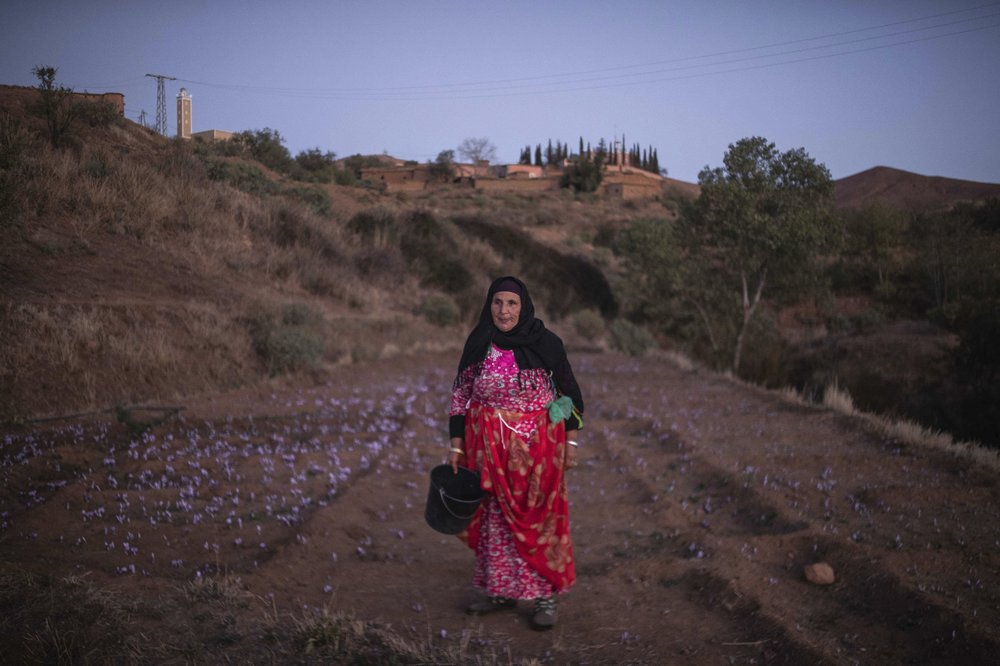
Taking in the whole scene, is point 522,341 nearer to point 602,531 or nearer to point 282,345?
point 602,531

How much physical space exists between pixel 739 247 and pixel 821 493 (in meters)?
11.6

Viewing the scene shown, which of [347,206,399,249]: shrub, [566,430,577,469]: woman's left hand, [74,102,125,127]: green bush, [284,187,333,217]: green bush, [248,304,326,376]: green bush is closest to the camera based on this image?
[566,430,577,469]: woman's left hand

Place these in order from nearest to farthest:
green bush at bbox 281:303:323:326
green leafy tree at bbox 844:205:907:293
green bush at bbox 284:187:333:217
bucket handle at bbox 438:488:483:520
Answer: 1. bucket handle at bbox 438:488:483:520
2. green bush at bbox 281:303:323:326
3. green bush at bbox 284:187:333:217
4. green leafy tree at bbox 844:205:907:293

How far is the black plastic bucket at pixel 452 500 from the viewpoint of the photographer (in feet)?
12.4

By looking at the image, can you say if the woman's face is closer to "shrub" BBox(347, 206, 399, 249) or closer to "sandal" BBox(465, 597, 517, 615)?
"sandal" BBox(465, 597, 517, 615)

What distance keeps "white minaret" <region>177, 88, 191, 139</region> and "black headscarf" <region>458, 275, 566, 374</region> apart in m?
10.5

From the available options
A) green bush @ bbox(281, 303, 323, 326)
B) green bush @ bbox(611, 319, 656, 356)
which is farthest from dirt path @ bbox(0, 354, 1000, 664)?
green bush @ bbox(611, 319, 656, 356)

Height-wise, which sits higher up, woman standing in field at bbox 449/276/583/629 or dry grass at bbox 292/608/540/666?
woman standing in field at bbox 449/276/583/629

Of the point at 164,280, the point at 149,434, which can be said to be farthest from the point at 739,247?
the point at 149,434

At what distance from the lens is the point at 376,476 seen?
7.30 meters

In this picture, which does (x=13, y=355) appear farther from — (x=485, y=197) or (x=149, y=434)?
(x=485, y=197)

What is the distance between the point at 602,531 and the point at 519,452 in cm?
232

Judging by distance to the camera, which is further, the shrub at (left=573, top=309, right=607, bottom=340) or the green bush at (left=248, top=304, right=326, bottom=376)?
the shrub at (left=573, top=309, right=607, bottom=340)

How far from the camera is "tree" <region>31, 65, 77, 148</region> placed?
384 inches
